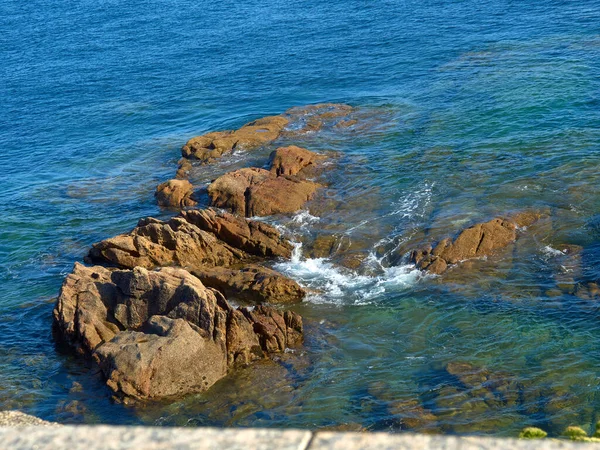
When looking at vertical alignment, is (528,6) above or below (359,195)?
above

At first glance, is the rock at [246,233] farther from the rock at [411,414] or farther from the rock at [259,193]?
the rock at [411,414]

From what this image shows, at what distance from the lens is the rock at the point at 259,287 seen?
37094 millimetres

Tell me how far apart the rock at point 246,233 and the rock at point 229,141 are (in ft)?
49.0

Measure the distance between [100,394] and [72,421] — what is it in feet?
6.05

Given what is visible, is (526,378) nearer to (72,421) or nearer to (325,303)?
(325,303)

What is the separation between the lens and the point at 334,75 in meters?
73.2

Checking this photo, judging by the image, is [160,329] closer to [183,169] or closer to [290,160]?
[290,160]

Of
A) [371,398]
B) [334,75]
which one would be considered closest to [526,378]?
[371,398]

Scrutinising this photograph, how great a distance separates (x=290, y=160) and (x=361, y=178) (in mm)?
5068

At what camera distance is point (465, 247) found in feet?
127

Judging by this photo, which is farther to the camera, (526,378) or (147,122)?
(147,122)

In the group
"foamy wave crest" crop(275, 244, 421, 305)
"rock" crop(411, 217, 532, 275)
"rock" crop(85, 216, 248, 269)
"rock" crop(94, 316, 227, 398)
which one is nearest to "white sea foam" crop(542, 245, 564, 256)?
"rock" crop(411, 217, 532, 275)

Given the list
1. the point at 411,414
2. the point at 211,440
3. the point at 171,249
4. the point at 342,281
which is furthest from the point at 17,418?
the point at 211,440

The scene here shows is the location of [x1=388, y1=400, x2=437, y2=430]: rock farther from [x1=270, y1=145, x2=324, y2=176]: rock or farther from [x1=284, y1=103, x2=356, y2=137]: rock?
[x1=284, y1=103, x2=356, y2=137]: rock
